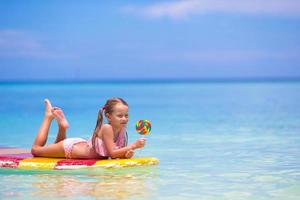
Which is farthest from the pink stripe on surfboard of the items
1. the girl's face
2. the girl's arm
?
the girl's face

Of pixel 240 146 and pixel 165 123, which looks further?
pixel 165 123

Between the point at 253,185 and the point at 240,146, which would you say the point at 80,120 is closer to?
the point at 240,146

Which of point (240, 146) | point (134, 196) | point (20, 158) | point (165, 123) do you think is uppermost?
point (165, 123)

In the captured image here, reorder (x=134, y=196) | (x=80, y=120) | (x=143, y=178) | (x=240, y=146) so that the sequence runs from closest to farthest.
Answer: (x=134, y=196) → (x=143, y=178) → (x=240, y=146) → (x=80, y=120)

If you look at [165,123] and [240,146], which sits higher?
[165,123]

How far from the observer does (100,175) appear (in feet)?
23.2

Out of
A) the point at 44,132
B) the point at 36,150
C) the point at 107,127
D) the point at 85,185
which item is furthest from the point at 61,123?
the point at 85,185

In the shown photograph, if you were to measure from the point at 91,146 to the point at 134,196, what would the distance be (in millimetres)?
1682

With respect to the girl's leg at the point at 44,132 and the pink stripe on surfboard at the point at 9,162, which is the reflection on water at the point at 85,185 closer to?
the pink stripe on surfboard at the point at 9,162

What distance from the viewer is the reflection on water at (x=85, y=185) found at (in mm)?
6094

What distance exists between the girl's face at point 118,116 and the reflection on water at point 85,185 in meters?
0.57

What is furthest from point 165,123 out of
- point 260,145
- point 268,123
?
point 260,145

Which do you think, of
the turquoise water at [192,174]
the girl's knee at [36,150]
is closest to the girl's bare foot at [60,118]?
the girl's knee at [36,150]

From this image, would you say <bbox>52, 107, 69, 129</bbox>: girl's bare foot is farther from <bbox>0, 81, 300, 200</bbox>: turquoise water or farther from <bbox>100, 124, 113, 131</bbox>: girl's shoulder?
<bbox>0, 81, 300, 200</bbox>: turquoise water
